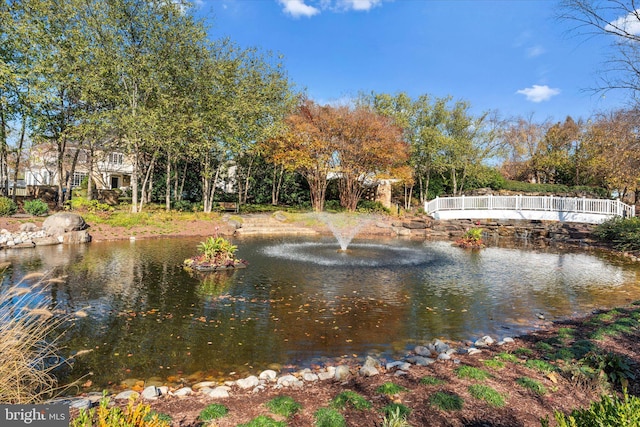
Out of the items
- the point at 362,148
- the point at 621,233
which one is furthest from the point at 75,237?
the point at 621,233

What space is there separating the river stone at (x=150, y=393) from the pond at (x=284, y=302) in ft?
1.68

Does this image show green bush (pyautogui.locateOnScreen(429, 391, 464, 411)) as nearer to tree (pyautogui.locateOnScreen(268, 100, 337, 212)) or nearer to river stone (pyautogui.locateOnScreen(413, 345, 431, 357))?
river stone (pyautogui.locateOnScreen(413, 345, 431, 357))

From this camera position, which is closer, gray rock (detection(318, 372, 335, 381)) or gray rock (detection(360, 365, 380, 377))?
gray rock (detection(318, 372, 335, 381))

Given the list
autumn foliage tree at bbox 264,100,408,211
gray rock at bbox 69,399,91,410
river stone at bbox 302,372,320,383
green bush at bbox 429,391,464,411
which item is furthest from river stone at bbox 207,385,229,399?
autumn foliage tree at bbox 264,100,408,211

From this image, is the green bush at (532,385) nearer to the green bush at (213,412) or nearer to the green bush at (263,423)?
the green bush at (263,423)

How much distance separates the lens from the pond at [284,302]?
17.1ft

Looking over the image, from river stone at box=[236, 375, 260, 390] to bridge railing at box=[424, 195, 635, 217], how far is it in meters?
24.8

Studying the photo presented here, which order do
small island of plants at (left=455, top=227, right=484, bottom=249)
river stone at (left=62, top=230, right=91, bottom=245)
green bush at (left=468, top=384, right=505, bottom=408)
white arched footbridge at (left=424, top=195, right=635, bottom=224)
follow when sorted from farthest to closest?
white arched footbridge at (left=424, top=195, right=635, bottom=224), small island of plants at (left=455, top=227, right=484, bottom=249), river stone at (left=62, top=230, right=91, bottom=245), green bush at (left=468, top=384, right=505, bottom=408)

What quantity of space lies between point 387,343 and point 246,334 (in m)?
2.29

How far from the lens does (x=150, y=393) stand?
376cm

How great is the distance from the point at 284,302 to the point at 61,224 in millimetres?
13151

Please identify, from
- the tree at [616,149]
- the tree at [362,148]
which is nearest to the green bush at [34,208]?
the tree at [362,148]

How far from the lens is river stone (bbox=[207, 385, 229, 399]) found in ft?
12.4

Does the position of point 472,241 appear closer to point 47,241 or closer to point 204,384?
point 204,384
